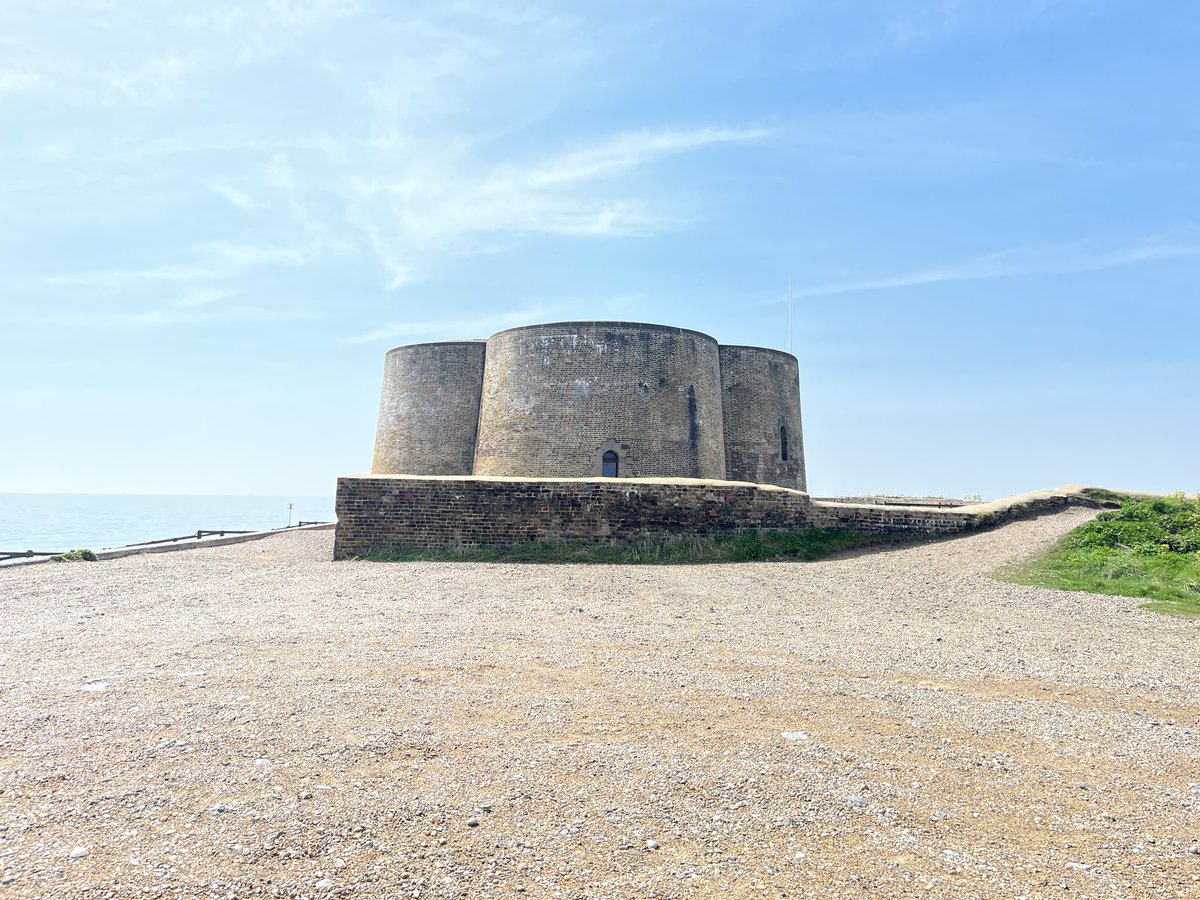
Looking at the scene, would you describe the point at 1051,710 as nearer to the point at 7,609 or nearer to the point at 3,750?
the point at 3,750

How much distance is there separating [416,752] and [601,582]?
6.45 m

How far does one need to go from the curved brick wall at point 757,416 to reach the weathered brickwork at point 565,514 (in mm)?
10563

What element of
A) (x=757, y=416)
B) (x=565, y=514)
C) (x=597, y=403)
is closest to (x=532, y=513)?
(x=565, y=514)

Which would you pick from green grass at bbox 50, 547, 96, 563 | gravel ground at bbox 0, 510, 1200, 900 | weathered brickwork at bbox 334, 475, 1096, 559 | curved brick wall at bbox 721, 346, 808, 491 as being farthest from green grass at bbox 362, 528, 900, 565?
curved brick wall at bbox 721, 346, 808, 491

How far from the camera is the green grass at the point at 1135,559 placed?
9117mm

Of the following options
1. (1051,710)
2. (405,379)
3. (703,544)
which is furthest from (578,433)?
(1051,710)

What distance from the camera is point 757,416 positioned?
25109 millimetres

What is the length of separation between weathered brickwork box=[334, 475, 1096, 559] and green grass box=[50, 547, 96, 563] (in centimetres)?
508

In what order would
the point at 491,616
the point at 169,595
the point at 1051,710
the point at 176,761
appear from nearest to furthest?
the point at 176,761
the point at 1051,710
the point at 491,616
the point at 169,595

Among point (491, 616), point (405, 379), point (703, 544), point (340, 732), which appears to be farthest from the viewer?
point (405, 379)

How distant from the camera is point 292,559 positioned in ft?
47.2

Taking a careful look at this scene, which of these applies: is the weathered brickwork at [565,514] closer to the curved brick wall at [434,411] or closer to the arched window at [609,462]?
the arched window at [609,462]

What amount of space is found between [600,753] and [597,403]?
51.9 feet

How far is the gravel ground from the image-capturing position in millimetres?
3031
